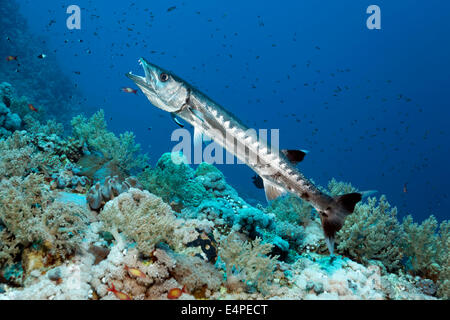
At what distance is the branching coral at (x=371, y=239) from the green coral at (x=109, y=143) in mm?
6357

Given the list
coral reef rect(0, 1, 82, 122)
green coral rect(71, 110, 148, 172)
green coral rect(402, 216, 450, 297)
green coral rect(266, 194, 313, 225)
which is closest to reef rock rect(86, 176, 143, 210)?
green coral rect(71, 110, 148, 172)

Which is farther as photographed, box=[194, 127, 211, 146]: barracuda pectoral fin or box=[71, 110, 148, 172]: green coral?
box=[71, 110, 148, 172]: green coral

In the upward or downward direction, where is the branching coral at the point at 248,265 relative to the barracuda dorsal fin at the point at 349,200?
downward

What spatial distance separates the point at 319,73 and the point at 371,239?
465 ft

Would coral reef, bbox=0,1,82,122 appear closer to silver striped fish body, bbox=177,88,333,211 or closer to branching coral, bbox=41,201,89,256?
branching coral, bbox=41,201,89,256

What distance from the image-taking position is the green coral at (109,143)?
7.04m

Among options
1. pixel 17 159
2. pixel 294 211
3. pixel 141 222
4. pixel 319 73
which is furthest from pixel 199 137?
pixel 319 73

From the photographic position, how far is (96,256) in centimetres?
359

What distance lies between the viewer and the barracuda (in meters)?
3.40

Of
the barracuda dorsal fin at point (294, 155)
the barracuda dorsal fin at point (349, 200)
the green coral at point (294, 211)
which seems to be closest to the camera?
the barracuda dorsal fin at point (349, 200)

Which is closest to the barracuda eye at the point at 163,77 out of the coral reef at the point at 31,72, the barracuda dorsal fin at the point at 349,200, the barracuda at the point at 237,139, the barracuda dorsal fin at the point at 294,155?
the barracuda at the point at 237,139

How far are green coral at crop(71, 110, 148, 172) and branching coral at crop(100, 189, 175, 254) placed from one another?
3.19 meters

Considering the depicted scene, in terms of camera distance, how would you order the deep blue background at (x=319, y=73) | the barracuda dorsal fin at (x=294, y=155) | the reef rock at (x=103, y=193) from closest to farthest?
the barracuda dorsal fin at (x=294, y=155), the reef rock at (x=103, y=193), the deep blue background at (x=319, y=73)

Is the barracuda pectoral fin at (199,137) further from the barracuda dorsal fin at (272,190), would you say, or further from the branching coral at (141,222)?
the branching coral at (141,222)
